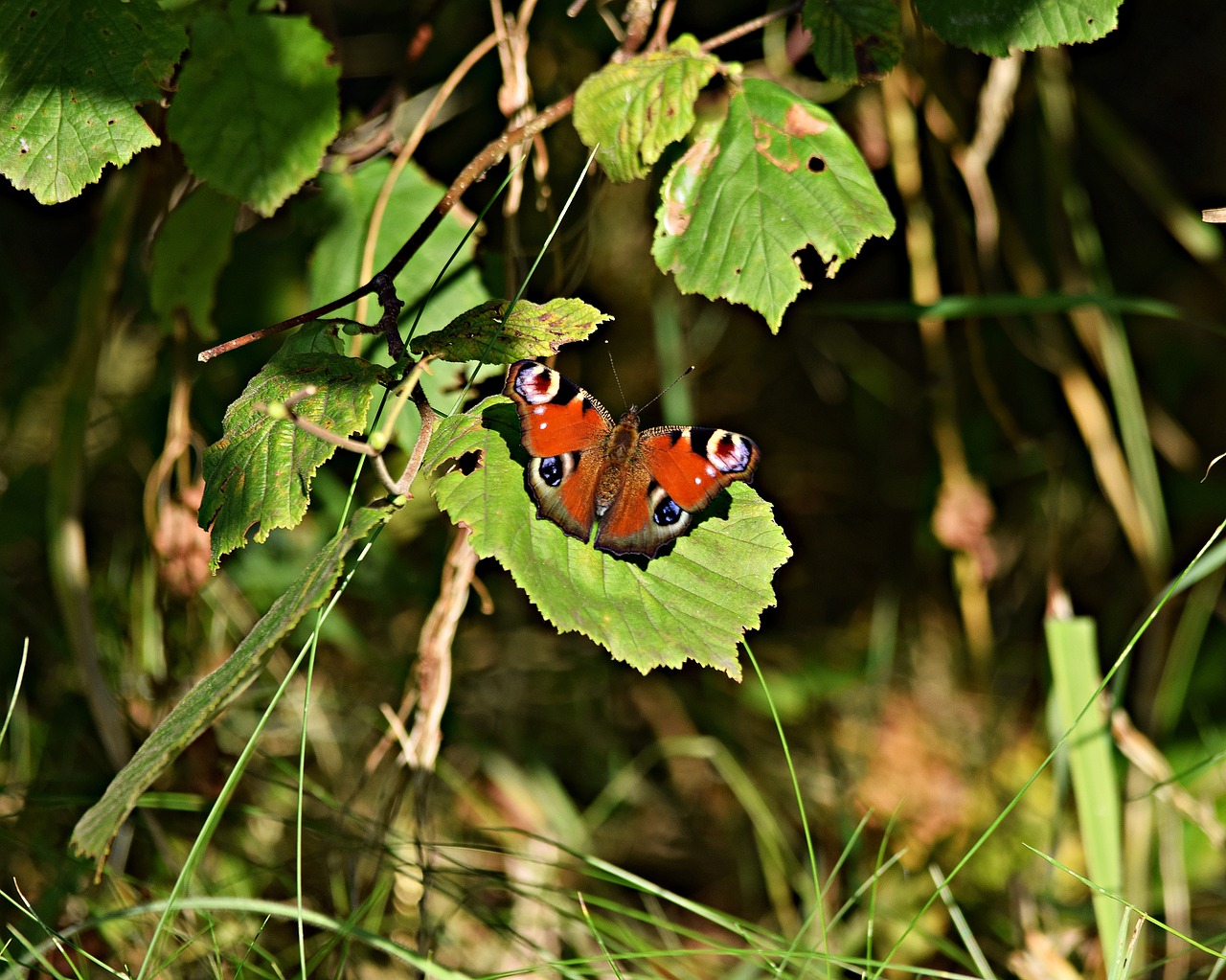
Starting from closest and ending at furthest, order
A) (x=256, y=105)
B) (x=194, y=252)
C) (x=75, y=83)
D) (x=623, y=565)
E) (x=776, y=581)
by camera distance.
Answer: (x=623, y=565), (x=75, y=83), (x=256, y=105), (x=194, y=252), (x=776, y=581)

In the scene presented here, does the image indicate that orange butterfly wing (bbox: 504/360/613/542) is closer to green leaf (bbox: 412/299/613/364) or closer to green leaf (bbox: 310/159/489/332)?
green leaf (bbox: 412/299/613/364)

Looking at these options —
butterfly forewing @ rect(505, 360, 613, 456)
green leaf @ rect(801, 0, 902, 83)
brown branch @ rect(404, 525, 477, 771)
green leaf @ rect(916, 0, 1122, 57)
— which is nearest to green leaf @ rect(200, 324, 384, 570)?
butterfly forewing @ rect(505, 360, 613, 456)

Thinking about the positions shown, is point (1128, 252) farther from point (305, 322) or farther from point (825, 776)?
point (305, 322)

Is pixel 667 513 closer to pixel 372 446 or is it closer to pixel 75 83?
pixel 372 446

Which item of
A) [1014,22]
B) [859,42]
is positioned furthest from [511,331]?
[1014,22]

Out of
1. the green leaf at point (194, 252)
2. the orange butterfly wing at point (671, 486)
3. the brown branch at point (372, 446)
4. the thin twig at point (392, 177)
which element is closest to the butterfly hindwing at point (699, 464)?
the orange butterfly wing at point (671, 486)

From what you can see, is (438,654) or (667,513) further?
(438,654)
